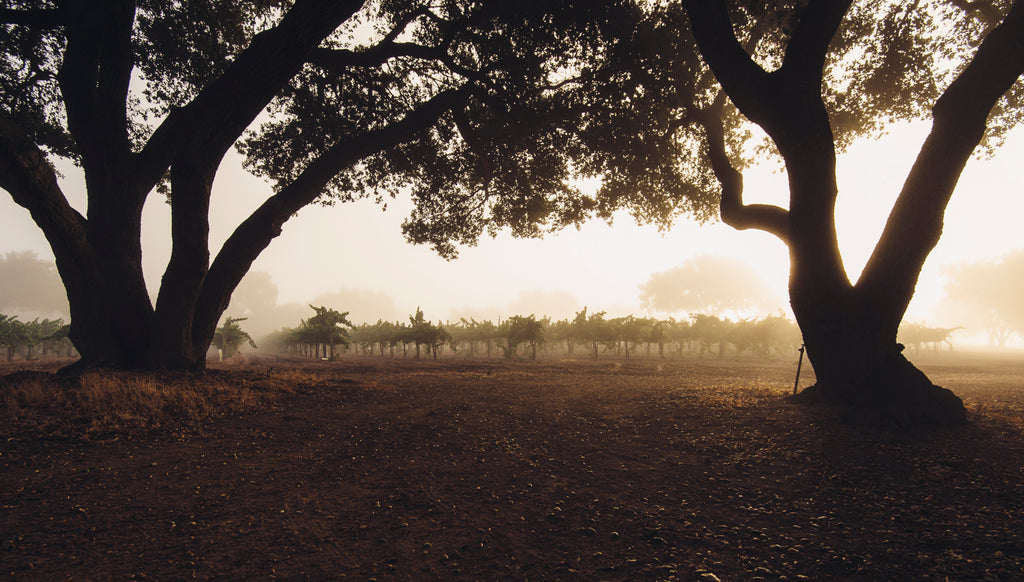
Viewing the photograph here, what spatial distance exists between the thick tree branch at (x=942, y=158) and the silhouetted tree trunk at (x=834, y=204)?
15 mm

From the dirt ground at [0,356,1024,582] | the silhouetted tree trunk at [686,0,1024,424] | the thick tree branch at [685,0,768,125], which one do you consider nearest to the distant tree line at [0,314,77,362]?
the dirt ground at [0,356,1024,582]

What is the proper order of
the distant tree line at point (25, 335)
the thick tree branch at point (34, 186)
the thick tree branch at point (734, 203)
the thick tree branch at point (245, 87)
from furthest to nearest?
the distant tree line at point (25, 335), the thick tree branch at point (734, 203), the thick tree branch at point (34, 186), the thick tree branch at point (245, 87)

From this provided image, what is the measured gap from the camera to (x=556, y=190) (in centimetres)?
1396

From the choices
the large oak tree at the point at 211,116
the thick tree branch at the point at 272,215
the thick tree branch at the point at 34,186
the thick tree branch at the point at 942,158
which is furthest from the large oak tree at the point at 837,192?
the thick tree branch at the point at 34,186

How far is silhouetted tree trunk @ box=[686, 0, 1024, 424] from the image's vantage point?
5.48m

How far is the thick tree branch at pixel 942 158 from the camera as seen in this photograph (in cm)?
544

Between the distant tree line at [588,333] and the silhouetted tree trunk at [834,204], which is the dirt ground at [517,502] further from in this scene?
the distant tree line at [588,333]

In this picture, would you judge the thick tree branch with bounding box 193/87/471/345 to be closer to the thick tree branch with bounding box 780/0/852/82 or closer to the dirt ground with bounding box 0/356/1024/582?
the dirt ground with bounding box 0/356/1024/582

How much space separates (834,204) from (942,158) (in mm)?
1352

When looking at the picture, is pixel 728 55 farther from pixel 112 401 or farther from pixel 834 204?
pixel 112 401

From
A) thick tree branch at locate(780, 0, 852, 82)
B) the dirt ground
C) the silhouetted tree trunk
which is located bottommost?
the dirt ground

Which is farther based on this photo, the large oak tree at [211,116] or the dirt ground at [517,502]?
the large oak tree at [211,116]

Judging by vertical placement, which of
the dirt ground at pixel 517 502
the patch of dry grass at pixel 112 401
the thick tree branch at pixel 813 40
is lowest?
the dirt ground at pixel 517 502

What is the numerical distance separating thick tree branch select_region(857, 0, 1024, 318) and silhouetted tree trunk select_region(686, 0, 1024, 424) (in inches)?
0.6
